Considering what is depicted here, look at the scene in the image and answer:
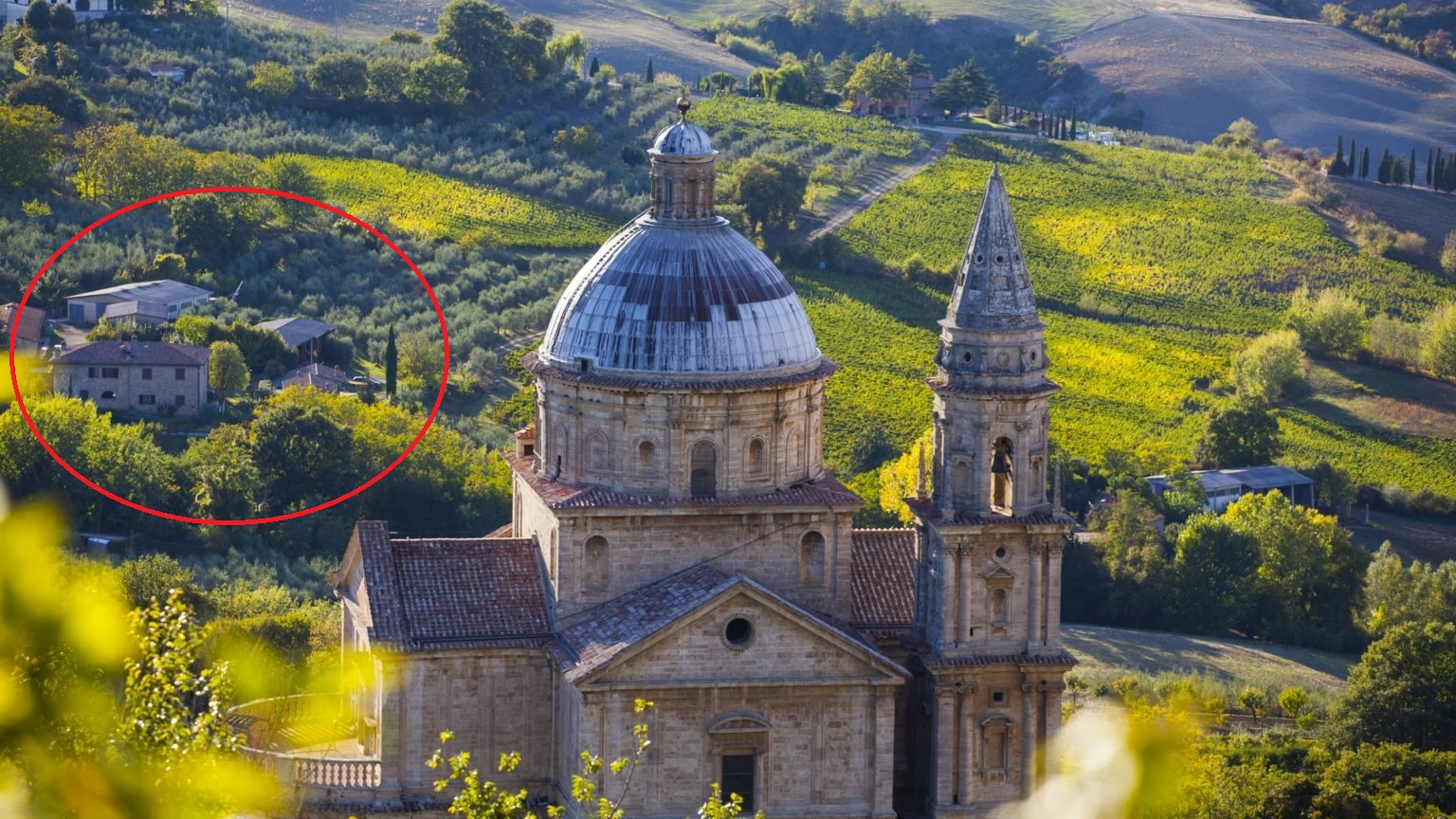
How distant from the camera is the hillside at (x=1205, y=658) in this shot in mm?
78188

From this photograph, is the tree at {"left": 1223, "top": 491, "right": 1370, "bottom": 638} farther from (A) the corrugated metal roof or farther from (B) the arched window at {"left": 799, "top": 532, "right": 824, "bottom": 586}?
(A) the corrugated metal roof

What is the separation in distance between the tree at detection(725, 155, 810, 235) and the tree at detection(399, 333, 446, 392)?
20.6 m

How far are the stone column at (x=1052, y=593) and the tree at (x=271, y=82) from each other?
243 ft

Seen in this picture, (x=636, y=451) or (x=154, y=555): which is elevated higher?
(x=636, y=451)

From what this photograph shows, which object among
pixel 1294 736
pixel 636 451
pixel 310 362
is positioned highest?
pixel 636 451

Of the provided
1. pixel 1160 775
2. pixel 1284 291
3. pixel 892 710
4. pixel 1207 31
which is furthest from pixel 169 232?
pixel 1207 31

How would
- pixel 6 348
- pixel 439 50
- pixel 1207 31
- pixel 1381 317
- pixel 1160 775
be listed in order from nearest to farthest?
pixel 1160 775 → pixel 6 348 → pixel 1381 317 → pixel 439 50 → pixel 1207 31

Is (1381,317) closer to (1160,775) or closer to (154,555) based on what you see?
(154,555)

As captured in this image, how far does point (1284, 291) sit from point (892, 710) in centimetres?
6964

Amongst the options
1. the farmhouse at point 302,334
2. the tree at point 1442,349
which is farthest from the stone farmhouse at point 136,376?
the tree at point 1442,349

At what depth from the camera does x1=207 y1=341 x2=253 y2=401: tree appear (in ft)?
282

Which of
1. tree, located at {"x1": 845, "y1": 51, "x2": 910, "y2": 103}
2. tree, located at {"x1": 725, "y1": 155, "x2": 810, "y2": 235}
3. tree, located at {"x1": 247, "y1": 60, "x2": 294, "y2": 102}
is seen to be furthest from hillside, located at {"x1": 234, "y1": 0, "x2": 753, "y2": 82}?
tree, located at {"x1": 725, "y1": 155, "x2": 810, "y2": 235}

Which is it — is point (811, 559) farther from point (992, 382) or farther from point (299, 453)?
point (299, 453)

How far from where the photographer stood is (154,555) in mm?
74312
